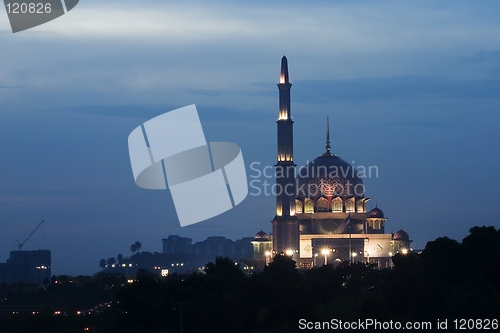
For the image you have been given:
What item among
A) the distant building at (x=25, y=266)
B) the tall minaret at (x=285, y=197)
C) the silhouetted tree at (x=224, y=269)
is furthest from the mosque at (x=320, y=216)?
the distant building at (x=25, y=266)

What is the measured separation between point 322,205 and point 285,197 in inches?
412

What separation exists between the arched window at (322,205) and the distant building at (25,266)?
7993cm

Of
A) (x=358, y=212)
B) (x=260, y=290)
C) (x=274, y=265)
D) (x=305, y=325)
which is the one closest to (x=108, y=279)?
(x=358, y=212)

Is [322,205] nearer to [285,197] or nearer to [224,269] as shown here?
[285,197]

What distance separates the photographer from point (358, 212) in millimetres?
120500

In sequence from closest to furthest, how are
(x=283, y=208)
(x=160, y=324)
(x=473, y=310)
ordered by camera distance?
(x=473, y=310), (x=160, y=324), (x=283, y=208)

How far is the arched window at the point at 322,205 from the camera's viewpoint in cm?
11944

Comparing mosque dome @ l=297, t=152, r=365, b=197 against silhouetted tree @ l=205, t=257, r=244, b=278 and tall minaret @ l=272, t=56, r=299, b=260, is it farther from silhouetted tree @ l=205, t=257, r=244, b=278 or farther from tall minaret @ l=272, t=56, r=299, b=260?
silhouetted tree @ l=205, t=257, r=244, b=278

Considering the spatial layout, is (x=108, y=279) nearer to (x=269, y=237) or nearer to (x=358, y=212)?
(x=269, y=237)

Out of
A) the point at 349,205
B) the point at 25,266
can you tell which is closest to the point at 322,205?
the point at 349,205

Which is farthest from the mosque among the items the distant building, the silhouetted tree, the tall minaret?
the distant building

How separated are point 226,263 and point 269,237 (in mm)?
38120

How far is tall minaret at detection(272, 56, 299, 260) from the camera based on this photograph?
110375mm

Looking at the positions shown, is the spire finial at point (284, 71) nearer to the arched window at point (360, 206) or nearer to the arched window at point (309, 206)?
the arched window at point (309, 206)
